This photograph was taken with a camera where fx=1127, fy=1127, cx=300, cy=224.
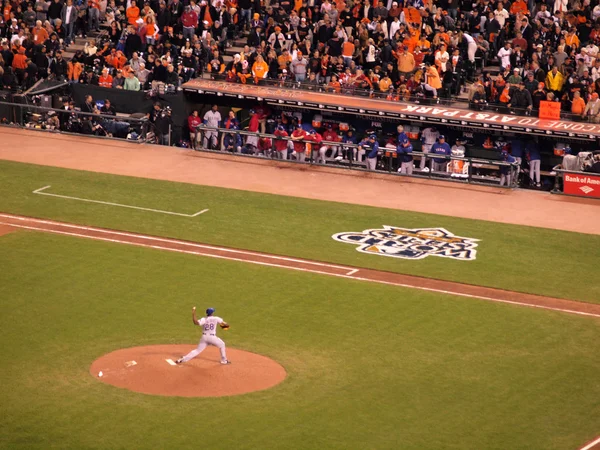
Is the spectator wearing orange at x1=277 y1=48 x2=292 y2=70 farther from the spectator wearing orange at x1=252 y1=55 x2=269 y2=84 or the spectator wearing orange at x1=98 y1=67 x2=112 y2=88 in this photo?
the spectator wearing orange at x1=98 y1=67 x2=112 y2=88

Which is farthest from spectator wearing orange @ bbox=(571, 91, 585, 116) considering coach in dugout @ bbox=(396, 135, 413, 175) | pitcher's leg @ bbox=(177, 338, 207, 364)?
pitcher's leg @ bbox=(177, 338, 207, 364)

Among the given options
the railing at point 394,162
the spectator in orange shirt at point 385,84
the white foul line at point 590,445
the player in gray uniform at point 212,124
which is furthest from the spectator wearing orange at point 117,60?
the white foul line at point 590,445

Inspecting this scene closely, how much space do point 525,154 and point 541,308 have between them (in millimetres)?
13051

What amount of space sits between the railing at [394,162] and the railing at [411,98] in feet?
7.28

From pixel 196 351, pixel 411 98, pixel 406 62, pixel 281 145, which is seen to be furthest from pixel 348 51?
pixel 196 351

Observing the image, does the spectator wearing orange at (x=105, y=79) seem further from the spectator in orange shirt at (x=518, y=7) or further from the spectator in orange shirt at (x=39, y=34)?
the spectator in orange shirt at (x=518, y=7)

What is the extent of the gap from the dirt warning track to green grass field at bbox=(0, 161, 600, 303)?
1.50 ft

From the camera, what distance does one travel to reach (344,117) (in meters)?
42.5

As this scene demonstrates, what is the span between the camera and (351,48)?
44.6m

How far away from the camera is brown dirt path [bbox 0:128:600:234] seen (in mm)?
36500

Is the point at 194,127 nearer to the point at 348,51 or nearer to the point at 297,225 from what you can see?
the point at 348,51

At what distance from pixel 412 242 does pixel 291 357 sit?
10.0 metres

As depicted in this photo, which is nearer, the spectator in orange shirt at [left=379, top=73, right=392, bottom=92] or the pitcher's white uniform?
the pitcher's white uniform

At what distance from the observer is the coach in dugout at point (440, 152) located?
39.5 metres
